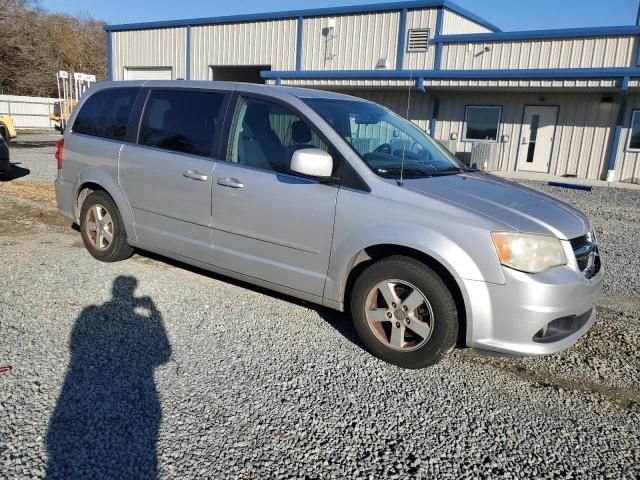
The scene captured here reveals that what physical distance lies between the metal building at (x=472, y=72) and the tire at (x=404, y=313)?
1488 centimetres

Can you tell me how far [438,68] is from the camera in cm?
2141

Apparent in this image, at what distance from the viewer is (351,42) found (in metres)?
23.6

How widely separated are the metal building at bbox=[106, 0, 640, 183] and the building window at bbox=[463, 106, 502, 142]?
4cm

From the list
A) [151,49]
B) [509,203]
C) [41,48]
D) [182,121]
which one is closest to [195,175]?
[182,121]

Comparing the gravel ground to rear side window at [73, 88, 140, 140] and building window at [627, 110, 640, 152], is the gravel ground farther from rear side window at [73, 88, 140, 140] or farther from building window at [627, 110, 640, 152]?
building window at [627, 110, 640, 152]

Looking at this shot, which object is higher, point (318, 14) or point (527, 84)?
point (318, 14)

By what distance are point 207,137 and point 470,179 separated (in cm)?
227

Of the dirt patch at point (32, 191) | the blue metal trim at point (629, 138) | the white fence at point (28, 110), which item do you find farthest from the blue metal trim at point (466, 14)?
the white fence at point (28, 110)

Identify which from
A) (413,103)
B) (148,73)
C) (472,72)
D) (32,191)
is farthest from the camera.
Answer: (148,73)

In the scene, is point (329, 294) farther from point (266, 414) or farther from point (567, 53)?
point (567, 53)

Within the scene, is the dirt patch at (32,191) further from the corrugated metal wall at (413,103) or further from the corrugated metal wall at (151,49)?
the corrugated metal wall at (151,49)

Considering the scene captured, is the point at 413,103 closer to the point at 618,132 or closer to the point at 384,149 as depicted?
the point at 618,132

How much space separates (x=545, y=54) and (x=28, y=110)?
32.0m

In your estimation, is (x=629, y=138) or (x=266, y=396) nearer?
(x=266, y=396)
